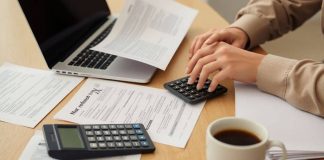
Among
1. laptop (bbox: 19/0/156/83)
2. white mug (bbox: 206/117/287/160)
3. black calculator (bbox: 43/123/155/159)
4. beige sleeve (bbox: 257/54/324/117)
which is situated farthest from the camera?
laptop (bbox: 19/0/156/83)

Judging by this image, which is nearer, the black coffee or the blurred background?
the black coffee

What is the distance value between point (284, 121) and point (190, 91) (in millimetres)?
202

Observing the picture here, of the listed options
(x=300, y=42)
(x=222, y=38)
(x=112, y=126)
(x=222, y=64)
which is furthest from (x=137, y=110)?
(x=300, y=42)

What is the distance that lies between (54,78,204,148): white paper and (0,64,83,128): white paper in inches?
1.5

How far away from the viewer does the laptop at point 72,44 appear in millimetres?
969

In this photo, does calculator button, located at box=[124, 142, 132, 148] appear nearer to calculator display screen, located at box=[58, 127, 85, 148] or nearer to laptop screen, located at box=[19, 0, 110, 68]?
calculator display screen, located at box=[58, 127, 85, 148]

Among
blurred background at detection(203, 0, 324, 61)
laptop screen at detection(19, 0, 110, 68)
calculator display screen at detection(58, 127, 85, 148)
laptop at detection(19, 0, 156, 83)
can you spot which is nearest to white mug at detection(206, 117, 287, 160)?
calculator display screen at detection(58, 127, 85, 148)

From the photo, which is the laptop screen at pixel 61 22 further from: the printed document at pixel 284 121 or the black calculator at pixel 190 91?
the printed document at pixel 284 121

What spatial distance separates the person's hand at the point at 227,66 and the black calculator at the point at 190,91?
1 cm

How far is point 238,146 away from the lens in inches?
23.0

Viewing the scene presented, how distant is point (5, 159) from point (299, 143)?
0.49 meters

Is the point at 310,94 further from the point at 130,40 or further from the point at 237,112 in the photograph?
the point at 130,40

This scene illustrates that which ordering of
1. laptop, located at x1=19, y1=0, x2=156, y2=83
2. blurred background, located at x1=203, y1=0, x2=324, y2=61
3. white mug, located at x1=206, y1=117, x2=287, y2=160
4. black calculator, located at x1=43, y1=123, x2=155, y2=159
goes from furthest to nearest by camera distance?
blurred background, located at x1=203, y1=0, x2=324, y2=61 < laptop, located at x1=19, y1=0, x2=156, y2=83 < black calculator, located at x1=43, y1=123, x2=155, y2=159 < white mug, located at x1=206, y1=117, x2=287, y2=160

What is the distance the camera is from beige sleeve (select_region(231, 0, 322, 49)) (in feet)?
3.66
